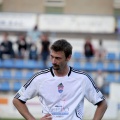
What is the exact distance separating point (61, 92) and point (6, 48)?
1491cm

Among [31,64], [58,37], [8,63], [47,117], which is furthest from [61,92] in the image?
[58,37]

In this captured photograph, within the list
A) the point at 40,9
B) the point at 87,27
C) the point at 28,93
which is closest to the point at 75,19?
the point at 87,27

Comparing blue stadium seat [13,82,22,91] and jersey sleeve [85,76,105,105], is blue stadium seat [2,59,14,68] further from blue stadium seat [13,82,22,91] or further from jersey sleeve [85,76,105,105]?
jersey sleeve [85,76,105,105]

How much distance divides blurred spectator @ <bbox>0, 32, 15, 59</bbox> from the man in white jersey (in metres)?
14.4

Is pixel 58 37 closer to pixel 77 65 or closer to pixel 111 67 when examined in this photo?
pixel 77 65

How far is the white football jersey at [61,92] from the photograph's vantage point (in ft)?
15.7

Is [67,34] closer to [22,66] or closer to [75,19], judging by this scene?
[75,19]

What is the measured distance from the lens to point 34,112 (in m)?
13.7

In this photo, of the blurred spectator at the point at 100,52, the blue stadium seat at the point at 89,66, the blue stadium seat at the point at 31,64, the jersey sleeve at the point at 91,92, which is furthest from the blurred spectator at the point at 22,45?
the jersey sleeve at the point at 91,92

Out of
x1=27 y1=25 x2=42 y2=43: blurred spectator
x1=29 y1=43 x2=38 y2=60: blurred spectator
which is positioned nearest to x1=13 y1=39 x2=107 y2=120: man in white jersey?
x1=29 y1=43 x2=38 y2=60: blurred spectator

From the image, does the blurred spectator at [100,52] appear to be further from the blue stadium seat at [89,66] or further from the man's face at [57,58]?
the man's face at [57,58]

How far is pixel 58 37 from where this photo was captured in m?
23.7

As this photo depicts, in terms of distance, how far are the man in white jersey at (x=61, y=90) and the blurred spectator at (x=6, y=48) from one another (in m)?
14.4

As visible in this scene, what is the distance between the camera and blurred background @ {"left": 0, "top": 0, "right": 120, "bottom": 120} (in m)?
20.1
